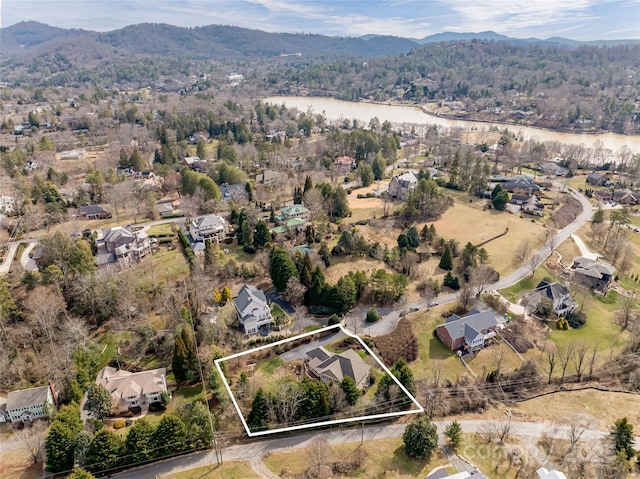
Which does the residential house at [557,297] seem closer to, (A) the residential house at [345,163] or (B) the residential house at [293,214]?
(B) the residential house at [293,214]

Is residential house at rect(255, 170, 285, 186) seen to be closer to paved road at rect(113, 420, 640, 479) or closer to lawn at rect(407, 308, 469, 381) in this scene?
lawn at rect(407, 308, 469, 381)

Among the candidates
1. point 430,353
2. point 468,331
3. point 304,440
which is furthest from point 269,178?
point 304,440

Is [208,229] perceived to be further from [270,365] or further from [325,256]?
[270,365]

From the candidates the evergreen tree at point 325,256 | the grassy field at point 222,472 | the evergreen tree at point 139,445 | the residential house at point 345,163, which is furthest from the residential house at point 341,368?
the residential house at point 345,163

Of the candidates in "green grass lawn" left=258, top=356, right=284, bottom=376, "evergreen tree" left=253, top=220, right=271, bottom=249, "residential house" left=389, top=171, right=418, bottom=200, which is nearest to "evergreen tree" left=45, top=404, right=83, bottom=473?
"green grass lawn" left=258, top=356, right=284, bottom=376

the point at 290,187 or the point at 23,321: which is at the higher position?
the point at 290,187

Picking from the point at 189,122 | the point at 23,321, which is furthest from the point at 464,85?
the point at 23,321

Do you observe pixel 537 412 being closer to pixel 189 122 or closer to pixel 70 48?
pixel 189 122

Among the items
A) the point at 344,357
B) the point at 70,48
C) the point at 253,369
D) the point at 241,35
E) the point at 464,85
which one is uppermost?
the point at 241,35
